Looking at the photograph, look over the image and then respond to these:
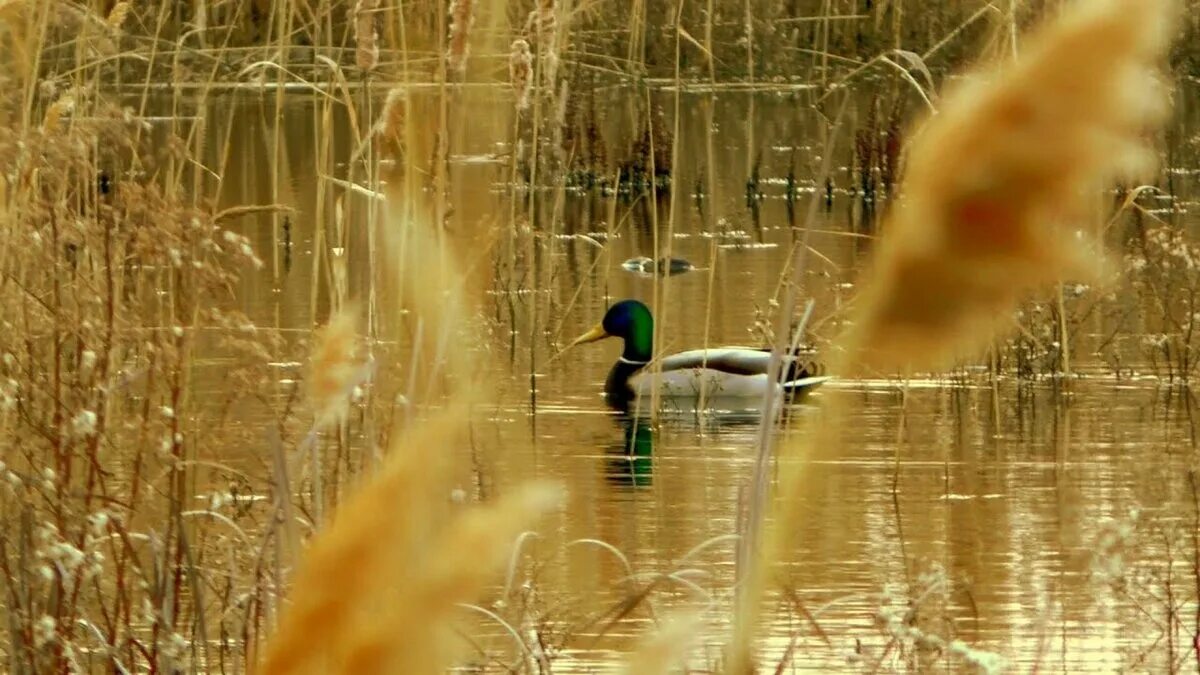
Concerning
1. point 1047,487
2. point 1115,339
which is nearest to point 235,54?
point 1115,339

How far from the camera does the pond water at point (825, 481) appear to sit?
3.90 metres

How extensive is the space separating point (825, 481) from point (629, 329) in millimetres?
3010

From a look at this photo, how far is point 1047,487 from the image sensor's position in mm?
6160

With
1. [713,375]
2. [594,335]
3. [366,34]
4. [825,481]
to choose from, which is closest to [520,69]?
[366,34]

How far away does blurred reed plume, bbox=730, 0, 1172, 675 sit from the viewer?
0.95 m

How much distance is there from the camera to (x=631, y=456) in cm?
698

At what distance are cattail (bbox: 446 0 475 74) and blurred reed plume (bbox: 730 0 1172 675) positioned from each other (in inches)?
79.3

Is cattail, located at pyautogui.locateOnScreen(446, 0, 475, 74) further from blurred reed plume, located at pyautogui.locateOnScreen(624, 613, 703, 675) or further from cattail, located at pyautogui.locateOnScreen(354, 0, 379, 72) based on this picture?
blurred reed plume, located at pyautogui.locateOnScreen(624, 613, 703, 675)

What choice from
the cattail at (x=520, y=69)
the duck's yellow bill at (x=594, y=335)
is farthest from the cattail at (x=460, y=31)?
the duck's yellow bill at (x=594, y=335)

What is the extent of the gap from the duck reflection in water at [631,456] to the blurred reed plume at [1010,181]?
5.32 metres

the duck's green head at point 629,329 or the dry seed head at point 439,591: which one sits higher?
the dry seed head at point 439,591

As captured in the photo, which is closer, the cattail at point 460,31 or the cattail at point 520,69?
the cattail at point 460,31

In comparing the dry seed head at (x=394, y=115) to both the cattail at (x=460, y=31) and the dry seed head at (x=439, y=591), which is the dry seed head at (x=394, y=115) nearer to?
the cattail at (x=460, y=31)

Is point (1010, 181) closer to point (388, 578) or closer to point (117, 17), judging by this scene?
point (388, 578)
